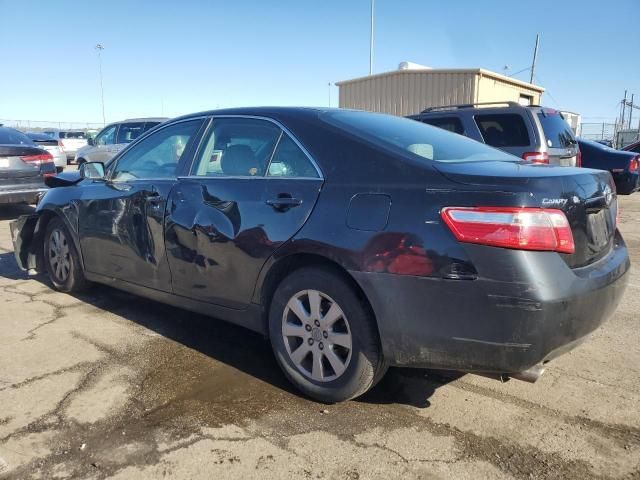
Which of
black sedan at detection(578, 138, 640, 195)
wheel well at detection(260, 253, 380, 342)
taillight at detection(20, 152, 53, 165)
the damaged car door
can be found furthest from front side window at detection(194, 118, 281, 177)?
black sedan at detection(578, 138, 640, 195)

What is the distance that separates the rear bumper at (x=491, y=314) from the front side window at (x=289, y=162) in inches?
28.0

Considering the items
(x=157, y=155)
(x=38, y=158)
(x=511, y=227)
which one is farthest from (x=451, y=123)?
(x=38, y=158)

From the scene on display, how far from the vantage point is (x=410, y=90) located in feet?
52.9

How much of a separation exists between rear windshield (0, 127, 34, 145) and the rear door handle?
7662 mm

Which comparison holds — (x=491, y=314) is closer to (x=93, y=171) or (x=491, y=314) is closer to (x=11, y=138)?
(x=93, y=171)

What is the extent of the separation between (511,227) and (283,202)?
48.8 inches

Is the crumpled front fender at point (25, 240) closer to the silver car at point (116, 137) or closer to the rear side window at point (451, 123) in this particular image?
the rear side window at point (451, 123)

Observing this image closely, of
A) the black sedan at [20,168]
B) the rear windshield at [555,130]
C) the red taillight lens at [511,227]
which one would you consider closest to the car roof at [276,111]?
the red taillight lens at [511,227]

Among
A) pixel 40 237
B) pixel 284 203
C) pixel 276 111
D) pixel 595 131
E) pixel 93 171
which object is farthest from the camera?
pixel 595 131

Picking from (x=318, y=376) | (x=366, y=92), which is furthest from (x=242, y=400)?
(x=366, y=92)

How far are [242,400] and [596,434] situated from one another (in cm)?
183

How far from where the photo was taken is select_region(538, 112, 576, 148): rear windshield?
7434 mm

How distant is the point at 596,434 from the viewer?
8.60 feet

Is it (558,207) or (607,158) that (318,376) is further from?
(607,158)
